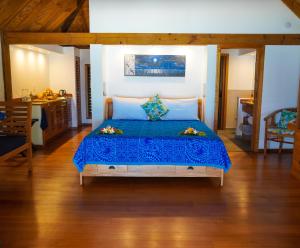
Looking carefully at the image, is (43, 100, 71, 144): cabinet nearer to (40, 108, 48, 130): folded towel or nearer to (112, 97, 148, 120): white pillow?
(40, 108, 48, 130): folded towel

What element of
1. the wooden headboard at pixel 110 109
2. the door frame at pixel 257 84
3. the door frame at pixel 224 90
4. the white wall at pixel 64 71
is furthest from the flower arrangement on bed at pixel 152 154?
the white wall at pixel 64 71

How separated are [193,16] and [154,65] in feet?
3.57

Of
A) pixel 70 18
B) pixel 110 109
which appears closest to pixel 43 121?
pixel 110 109

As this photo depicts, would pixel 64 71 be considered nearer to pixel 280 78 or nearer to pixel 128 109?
pixel 128 109

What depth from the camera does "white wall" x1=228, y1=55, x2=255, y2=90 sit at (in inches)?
276

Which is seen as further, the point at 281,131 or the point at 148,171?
the point at 281,131

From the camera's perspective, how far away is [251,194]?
325cm

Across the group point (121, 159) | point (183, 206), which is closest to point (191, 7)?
point (121, 159)

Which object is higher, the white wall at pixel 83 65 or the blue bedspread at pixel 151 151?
the white wall at pixel 83 65

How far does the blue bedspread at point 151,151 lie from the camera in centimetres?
342

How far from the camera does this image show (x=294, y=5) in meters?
4.59

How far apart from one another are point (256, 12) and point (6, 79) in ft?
15.3

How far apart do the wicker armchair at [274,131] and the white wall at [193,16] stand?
4.80 ft

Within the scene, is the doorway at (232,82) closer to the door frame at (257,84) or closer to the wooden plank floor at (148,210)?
the door frame at (257,84)
